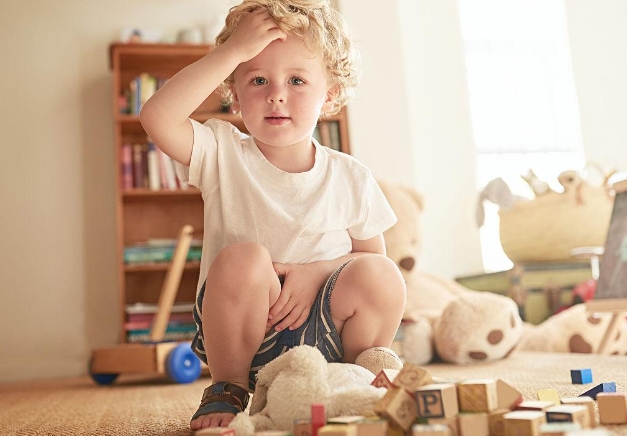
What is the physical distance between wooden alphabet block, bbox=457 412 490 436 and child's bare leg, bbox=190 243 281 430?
0.34 m

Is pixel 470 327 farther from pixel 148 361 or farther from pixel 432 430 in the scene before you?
pixel 432 430

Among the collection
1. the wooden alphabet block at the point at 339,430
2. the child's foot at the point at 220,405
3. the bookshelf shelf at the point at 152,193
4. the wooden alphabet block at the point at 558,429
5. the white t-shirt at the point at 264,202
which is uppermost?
the bookshelf shelf at the point at 152,193

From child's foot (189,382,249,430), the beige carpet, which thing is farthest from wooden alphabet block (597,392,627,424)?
child's foot (189,382,249,430)

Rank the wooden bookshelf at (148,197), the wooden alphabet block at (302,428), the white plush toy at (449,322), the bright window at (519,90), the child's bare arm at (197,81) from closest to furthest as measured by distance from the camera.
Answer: the wooden alphabet block at (302,428), the child's bare arm at (197,81), the white plush toy at (449,322), the wooden bookshelf at (148,197), the bright window at (519,90)

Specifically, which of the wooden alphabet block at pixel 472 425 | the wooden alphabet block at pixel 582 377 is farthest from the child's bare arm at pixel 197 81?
the wooden alphabet block at pixel 582 377

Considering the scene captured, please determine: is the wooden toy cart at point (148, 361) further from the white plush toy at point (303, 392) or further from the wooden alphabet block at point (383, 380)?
the wooden alphabet block at point (383, 380)

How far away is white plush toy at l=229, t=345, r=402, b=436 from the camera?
660 mm

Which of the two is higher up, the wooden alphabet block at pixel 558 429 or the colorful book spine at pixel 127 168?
the colorful book spine at pixel 127 168

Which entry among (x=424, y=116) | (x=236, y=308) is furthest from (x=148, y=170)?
(x=236, y=308)

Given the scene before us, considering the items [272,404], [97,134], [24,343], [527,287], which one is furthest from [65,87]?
[272,404]

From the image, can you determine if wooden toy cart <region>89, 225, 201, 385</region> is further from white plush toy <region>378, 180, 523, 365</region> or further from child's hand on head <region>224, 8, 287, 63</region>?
child's hand on head <region>224, 8, 287, 63</region>

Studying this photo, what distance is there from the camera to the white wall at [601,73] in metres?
3.54

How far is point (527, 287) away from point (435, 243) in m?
0.75

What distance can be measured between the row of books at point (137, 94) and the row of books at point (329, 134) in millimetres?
726
